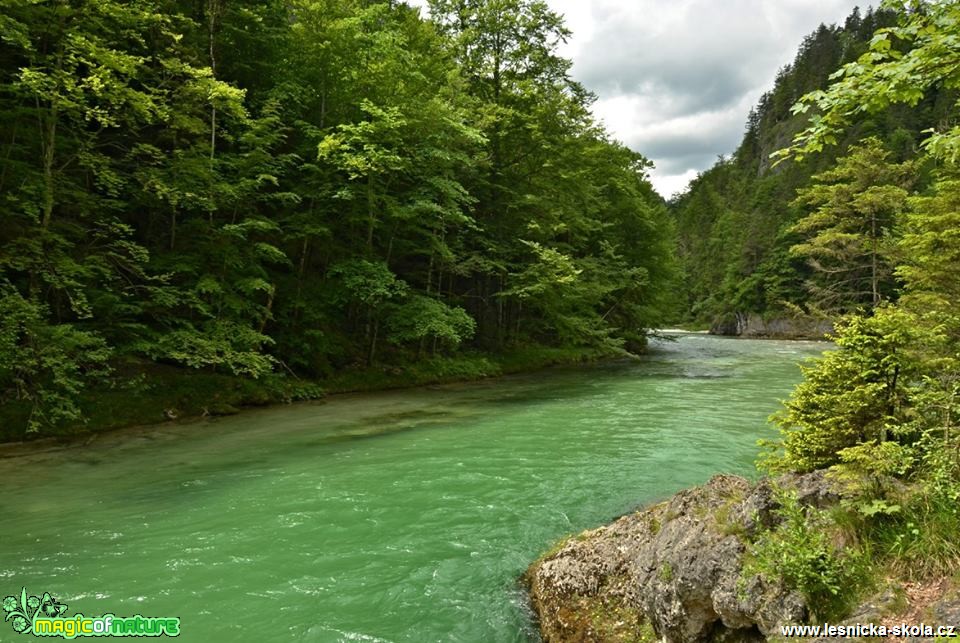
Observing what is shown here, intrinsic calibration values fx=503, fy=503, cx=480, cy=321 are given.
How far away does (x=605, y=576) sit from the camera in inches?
181

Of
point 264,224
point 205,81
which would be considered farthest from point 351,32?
point 264,224

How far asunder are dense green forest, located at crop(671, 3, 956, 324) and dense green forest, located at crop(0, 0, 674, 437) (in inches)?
372

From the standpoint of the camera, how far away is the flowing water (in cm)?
481

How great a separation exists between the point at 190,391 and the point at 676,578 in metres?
13.8

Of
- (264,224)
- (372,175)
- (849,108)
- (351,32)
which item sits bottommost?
(849,108)

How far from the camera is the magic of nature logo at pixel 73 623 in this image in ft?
14.5

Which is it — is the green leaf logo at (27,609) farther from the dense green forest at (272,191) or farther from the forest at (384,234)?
the dense green forest at (272,191)

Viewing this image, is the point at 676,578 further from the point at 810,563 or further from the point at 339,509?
the point at 339,509

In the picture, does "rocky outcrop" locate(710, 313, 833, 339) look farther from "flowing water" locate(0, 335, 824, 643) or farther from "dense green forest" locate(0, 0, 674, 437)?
"flowing water" locate(0, 335, 824, 643)

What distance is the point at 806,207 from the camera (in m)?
58.4

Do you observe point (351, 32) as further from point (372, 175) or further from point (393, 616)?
point (393, 616)

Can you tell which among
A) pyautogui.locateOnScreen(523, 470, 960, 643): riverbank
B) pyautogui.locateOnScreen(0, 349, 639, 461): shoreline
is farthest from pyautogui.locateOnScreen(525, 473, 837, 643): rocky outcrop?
pyautogui.locateOnScreen(0, 349, 639, 461): shoreline

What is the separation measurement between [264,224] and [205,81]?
3.70m

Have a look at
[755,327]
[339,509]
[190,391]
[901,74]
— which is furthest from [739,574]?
[755,327]
